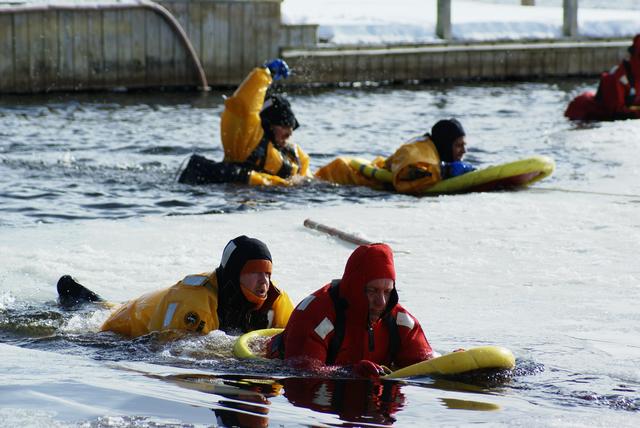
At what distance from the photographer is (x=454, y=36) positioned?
23656 mm

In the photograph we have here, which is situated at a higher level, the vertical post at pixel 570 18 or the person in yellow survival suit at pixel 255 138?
the vertical post at pixel 570 18

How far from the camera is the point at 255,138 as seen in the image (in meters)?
13.0

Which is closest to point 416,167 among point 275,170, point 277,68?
point 275,170

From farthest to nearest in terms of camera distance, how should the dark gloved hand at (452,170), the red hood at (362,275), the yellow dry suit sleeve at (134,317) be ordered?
the dark gloved hand at (452,170)
the yellow dry suit sleeve at (134,317)
the red hood at (362,275)

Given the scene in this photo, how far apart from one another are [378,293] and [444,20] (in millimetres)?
17374

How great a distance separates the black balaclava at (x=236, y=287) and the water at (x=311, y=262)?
0.83ft

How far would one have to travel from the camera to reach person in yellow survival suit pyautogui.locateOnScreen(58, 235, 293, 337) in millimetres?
7082

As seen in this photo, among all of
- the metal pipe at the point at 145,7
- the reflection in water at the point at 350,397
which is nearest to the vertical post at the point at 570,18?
the metal pipe at the point at 145,7

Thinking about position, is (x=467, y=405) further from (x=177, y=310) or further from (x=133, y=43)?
(x=133, y=43)

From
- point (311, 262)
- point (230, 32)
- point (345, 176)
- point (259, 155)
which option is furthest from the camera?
point (230, 32)

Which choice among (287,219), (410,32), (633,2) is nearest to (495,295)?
(287,219)

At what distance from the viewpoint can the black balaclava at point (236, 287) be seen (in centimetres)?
707

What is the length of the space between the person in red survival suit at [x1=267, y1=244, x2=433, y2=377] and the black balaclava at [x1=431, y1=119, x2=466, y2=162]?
20.3 feet

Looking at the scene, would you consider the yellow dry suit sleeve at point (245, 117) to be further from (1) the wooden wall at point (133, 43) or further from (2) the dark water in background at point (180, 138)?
(1) the wooden wall at point (133, 43)
